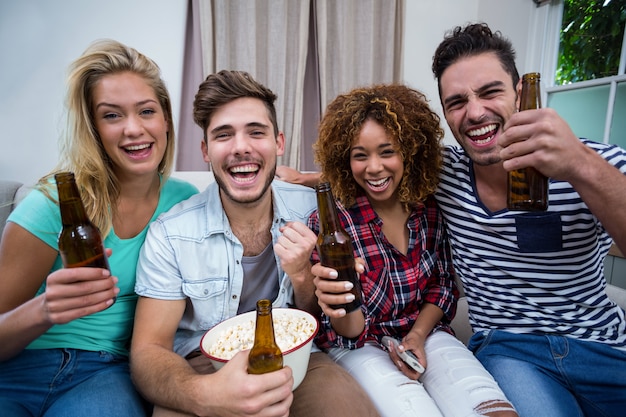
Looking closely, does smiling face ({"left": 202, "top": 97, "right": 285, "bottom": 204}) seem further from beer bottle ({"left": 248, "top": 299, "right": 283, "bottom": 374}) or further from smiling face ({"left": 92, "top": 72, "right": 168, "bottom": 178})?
beer bottle ({"left": 248, "top": 299, "right": 283, "bottom": 374})

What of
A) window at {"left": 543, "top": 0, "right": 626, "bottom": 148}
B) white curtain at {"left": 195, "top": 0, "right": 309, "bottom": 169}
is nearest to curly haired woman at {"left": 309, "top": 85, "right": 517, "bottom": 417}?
white curtain at {"left": 195, "top": 0, "right": 309, "bottom": 169}

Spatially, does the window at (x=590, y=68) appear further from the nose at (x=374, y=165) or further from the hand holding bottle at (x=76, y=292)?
the hand holding bottle at (x=76, y=292)

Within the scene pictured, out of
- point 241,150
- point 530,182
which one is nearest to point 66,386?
point 241,150

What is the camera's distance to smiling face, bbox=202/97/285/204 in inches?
50.3

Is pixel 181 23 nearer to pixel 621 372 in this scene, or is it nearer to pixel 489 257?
pixel 489 257

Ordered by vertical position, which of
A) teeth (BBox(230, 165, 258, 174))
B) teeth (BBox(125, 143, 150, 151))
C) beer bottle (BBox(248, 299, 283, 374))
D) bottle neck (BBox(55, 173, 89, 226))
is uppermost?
teeth (BBox(125, 143, 150, 151))

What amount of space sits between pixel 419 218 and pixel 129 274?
3.57 ft

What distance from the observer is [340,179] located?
145cm

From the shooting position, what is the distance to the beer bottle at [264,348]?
779 millimetres

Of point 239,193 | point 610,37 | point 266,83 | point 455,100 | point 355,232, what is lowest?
point 355,232

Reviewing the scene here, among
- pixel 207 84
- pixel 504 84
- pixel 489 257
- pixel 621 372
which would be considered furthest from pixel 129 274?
pixel 621 372

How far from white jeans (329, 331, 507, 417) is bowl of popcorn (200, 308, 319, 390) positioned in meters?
0.33

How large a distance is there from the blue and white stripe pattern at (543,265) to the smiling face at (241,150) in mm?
739

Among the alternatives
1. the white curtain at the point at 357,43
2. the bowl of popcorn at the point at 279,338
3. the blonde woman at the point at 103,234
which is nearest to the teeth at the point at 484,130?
the bowl of popcorn at the point at 279,338
